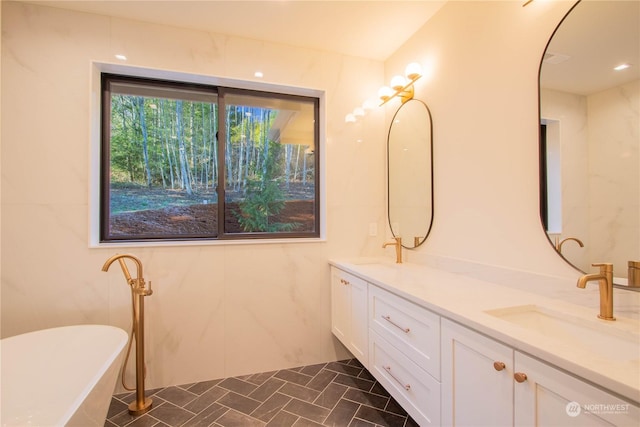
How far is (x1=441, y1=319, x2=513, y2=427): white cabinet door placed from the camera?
95cm

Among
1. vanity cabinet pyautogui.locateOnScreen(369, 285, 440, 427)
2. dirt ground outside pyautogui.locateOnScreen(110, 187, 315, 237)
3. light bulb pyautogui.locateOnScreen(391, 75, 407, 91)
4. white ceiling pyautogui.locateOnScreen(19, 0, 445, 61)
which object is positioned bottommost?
vanity cabinet pyautogui.locateOnScreen(369, 285, 440, 427)

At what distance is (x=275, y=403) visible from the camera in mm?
1920

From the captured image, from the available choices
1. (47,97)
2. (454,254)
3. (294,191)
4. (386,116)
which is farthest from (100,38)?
(454,254)

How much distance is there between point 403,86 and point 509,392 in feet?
6.77

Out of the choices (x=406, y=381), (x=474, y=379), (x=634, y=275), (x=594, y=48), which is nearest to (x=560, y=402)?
(x=474, y=379)

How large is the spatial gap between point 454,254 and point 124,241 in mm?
2367

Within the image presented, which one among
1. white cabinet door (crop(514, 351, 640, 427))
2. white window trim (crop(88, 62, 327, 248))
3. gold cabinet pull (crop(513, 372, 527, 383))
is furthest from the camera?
white window trim (crop(88, 62, 327, 248))

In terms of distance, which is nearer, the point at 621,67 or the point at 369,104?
the point at 621,67

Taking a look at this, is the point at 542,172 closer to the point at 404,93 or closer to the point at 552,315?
the point at 552,315

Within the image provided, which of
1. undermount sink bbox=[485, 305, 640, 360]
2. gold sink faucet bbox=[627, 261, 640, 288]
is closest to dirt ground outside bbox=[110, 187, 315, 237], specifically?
undermount sink bbox=[485, 305, 640, 360]

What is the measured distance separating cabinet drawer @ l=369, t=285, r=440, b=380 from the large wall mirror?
0.69 metres

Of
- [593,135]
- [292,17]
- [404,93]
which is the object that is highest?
[292,17]

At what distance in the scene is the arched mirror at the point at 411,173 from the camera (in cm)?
211

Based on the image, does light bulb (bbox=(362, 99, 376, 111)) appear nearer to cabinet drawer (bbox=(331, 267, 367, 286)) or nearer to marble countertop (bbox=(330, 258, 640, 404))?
cabinet drawer (bbox=(331, 267, 367, 286))
